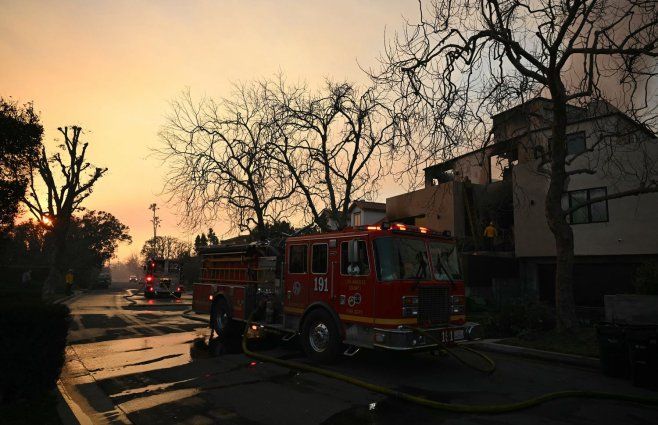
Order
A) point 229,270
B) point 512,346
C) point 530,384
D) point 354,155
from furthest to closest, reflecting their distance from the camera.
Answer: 1. point 354,155
2. point 229,270
3. point 512,346
4. point 530,384

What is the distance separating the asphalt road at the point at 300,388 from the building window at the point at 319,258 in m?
2.00

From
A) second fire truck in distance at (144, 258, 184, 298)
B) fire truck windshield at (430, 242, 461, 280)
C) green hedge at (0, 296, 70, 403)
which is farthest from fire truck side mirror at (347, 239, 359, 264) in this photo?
second fire truck in distance at (144, 258, 184, 298)

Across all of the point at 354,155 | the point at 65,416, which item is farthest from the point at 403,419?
the point at 354,155

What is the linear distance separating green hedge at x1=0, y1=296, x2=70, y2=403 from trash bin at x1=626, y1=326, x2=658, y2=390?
9578 mm

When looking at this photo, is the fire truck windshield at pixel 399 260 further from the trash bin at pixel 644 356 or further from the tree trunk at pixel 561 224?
the tree trunk at pixel 561 224

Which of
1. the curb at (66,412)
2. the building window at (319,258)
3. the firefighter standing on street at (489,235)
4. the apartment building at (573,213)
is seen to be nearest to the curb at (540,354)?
the building window at (319,258)

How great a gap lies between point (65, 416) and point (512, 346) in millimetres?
9595

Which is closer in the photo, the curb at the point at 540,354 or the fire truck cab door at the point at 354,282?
the fire truck cab door at the point at 354,282

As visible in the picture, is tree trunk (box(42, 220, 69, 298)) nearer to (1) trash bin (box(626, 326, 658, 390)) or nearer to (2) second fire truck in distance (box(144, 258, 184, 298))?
(2) second fire truck in distance (box(144, 258, 184, 298))

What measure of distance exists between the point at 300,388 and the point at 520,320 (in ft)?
26.4

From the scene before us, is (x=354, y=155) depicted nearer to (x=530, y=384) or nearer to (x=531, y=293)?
(x=531, y=293)

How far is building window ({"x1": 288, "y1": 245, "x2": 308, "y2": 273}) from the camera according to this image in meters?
9.83

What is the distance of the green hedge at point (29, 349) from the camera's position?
19.2ft

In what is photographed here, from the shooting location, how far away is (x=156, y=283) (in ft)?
106
